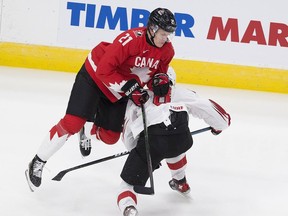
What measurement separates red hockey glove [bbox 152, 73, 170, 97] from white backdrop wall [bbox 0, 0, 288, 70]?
8.38 feet

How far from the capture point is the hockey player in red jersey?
2791 millimetres

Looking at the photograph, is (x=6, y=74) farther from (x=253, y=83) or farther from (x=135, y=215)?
(x=135, y=215)

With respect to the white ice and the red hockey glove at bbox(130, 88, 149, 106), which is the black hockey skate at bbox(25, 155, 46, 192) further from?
the red hockey glove at bbox(130, 88, 149, 106)

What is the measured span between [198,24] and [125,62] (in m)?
2.52

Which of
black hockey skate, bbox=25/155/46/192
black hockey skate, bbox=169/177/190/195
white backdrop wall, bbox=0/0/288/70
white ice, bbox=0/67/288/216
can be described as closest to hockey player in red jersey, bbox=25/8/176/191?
black hockey skate, bbox=25/155/46/192

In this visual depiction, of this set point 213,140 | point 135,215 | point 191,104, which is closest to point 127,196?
point 135,215

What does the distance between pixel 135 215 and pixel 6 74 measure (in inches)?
115

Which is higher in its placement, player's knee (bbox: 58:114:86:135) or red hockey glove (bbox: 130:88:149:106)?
red hockey glove (bbox: 130:88:149:106)

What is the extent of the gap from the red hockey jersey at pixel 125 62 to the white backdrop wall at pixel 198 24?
2.34 m

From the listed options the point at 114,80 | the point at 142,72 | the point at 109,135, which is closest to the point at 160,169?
the point at 109,135

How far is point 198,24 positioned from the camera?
532 centimetres

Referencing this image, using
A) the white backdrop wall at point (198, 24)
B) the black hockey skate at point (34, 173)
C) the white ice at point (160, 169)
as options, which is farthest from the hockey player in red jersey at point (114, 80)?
the white backdrop wall at point (198, 24)

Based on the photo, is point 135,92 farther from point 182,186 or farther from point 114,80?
point 182,186

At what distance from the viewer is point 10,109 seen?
4.23 metres
